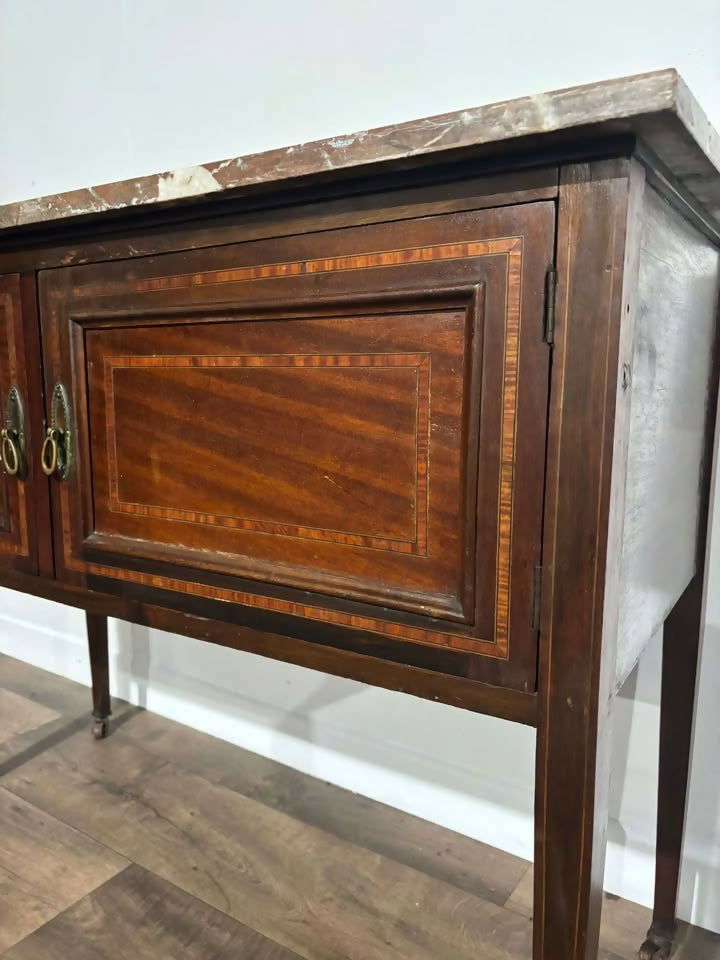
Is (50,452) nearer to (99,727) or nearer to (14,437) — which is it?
(14,437)

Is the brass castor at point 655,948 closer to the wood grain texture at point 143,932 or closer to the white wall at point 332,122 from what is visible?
the white wall at point 332,122

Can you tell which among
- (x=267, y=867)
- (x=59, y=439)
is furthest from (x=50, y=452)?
(x=267, y=867)

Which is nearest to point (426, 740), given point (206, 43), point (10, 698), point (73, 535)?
point (73, 535)

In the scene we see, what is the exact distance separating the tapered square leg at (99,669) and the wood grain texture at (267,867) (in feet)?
0.30

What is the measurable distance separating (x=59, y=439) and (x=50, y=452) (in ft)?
0.06

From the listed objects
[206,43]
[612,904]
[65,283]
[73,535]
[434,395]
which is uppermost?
[206,43]

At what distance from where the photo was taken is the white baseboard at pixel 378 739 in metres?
0.99

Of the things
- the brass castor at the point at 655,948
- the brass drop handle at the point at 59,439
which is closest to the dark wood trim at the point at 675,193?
the brass drop handle at the point at 59,439

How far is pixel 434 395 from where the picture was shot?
522 mm

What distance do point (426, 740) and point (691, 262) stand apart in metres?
0.80

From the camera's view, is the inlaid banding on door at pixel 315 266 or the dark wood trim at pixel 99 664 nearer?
the inlaid banding on door at pixel 315 266

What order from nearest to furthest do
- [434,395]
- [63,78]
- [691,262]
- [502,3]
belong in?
[434,395]
[691,262]
[502,3]
[63,78]

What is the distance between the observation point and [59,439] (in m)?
0.73

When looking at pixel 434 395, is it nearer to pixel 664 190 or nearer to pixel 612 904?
pixel 664 190
